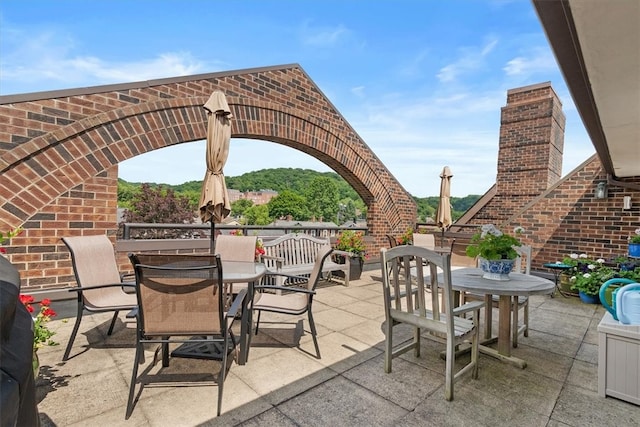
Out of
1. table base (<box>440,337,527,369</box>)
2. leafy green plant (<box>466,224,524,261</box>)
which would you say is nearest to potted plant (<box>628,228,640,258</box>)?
leafy green plant (<box>466,224,524,261</box>)

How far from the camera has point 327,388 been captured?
2219mm

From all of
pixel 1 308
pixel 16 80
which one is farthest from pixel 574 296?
pixel 16 80

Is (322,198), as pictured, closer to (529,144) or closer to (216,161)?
(529,144)

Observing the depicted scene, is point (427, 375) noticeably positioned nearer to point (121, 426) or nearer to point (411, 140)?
point (121, 426)

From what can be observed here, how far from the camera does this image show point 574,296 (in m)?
5.34

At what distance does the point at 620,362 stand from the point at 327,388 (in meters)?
2.01

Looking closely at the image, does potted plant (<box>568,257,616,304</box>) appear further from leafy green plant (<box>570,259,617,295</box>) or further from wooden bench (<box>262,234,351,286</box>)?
wooden bench (<box>262,234,351,286</box>)

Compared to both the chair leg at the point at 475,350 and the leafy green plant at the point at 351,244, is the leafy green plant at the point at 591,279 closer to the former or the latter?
the leafy green plant at the point at 351,244

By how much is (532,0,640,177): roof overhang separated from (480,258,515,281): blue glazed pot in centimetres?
140

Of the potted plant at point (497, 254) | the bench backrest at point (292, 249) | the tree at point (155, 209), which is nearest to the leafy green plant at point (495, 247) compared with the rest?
the potted plant at point (497, 254)

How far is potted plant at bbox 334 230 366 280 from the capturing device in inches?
233

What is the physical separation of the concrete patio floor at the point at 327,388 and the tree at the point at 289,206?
57.3 metres

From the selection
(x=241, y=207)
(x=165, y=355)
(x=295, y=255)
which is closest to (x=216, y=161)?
(x=165, y=355)

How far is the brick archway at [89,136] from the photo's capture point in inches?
134
